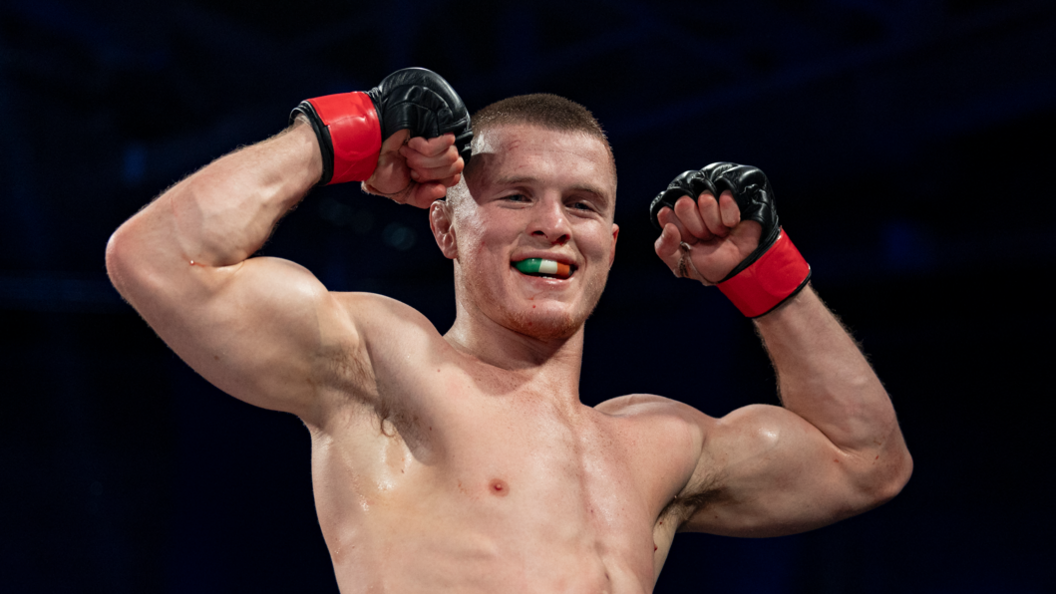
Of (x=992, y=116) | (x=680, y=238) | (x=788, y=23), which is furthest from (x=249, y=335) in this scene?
(x=992, y=116)

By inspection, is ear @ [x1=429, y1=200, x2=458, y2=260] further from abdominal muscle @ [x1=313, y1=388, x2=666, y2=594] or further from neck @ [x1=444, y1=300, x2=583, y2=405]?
abdominal muscle @ [x1=313, y1=388, x2=666, y2=594]

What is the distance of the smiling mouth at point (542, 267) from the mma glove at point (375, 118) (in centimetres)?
22

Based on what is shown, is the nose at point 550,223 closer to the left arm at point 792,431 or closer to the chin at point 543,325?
the chin at point 543,325

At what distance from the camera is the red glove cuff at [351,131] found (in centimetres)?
137

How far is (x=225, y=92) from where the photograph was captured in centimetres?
343

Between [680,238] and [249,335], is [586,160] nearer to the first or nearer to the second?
[680,238]

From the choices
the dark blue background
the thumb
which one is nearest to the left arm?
the thumb

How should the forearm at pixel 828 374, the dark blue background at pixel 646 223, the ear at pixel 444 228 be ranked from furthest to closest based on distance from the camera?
the dark blue background at pixel 646 223 < the forearm at pixel 828 374 < the ear at pixel 444 228

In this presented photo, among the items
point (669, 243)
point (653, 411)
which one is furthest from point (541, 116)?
point (653, 411)

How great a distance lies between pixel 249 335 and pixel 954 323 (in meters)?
3.08

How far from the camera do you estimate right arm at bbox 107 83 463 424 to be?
3.90 ft

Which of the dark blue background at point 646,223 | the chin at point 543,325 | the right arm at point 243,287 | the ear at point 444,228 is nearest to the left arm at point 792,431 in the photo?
the chin at point 543,325

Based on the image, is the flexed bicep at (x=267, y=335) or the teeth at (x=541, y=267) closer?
the flexed bicep at (x=267, y=335)

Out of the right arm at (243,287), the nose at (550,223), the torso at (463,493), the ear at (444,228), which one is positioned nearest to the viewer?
the right arm at (243,287)
